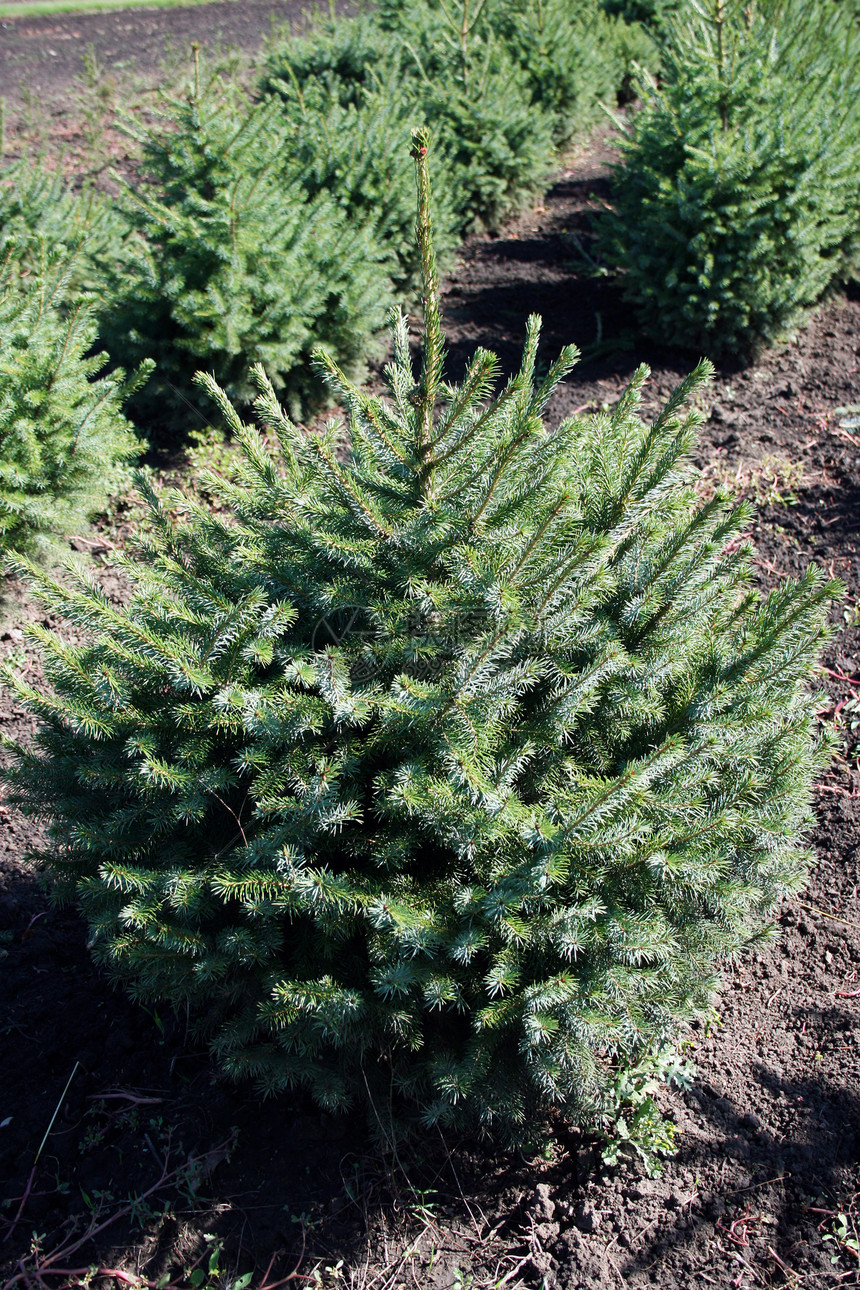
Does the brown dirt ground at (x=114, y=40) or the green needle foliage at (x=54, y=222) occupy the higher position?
the brown dirt ground at (x=114, y=40)

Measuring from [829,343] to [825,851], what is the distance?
4088mm

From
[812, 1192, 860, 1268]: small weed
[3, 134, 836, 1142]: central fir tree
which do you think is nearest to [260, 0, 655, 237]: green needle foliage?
[3, 134, 836, 1142]: central fir tree

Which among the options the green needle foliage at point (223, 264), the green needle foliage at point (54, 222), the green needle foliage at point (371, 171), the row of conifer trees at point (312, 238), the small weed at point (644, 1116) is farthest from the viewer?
the green needle foliage at point (371, 171)

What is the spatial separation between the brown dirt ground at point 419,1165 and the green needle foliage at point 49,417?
1683mm

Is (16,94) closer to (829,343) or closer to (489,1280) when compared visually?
(829,343)

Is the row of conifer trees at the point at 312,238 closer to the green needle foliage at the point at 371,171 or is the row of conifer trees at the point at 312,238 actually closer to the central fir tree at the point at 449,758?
the green needle foliage at the point at 371,171

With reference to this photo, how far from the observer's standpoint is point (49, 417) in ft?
13.9

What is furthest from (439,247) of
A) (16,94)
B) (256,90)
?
(16,94)

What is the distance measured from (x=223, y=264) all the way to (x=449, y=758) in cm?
400

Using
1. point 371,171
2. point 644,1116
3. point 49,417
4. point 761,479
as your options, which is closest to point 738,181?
point 761,479

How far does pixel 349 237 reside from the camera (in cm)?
550

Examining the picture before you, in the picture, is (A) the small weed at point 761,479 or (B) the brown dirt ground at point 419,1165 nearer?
(B) the brown dirt ground at point 419,1165

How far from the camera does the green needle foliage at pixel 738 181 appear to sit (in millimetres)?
5297

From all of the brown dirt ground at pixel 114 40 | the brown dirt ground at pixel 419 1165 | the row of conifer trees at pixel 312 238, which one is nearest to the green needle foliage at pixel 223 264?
Result: the row of conifer trees at pixel 312 238
